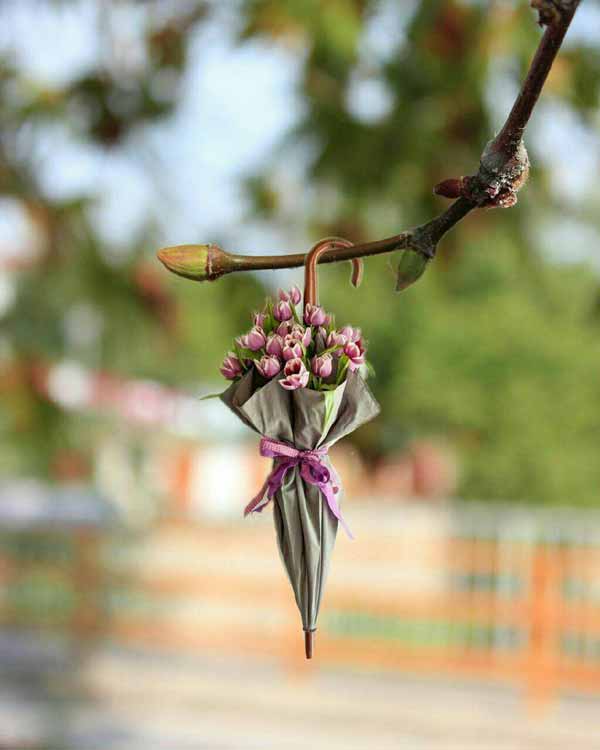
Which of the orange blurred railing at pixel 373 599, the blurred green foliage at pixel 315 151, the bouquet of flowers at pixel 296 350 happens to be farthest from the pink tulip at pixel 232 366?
the orange blurred railing at pixel 373 599

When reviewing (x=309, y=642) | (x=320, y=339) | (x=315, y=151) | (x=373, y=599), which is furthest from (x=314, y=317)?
(x=373, y=599)

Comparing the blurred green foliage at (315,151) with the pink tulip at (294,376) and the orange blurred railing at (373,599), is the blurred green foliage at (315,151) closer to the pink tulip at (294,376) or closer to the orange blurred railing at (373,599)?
the pink tulip at (294,376)

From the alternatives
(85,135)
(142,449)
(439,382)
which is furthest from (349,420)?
(439,382)

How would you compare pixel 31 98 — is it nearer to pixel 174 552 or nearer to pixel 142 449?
pixel 174 552

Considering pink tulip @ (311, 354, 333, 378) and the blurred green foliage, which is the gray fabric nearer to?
pink tulip @ (311, 354, 333, 378)

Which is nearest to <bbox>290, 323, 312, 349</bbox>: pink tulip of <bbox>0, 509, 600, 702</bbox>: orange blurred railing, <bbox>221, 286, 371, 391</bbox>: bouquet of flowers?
<bbox>221, 286, 371, 391</bbox>: bouquet of flowers

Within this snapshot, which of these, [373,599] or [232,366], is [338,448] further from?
[232,366]

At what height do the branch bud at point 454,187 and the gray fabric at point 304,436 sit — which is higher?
the branch bud at point 454,187
